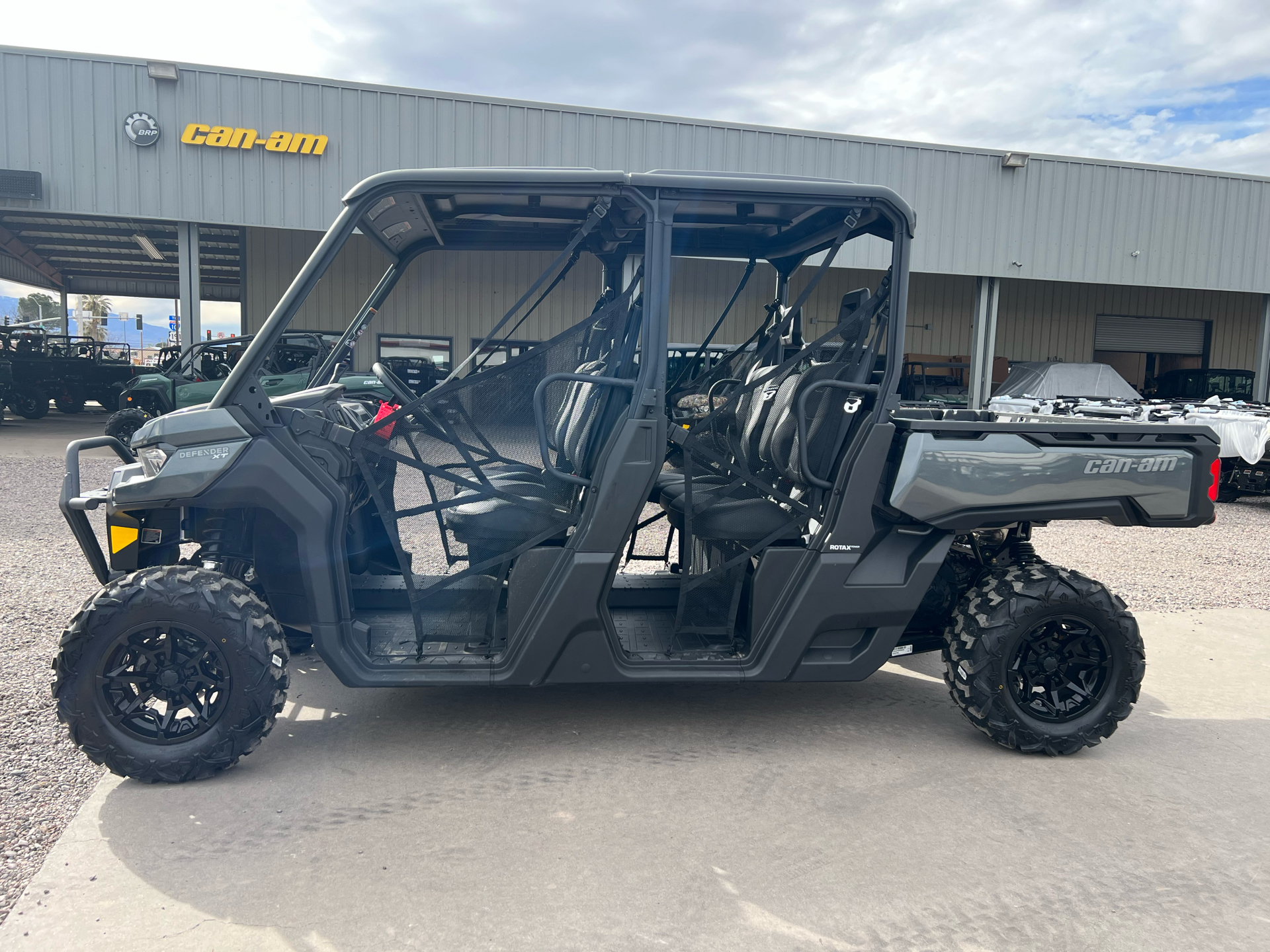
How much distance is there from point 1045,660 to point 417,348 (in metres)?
18.1

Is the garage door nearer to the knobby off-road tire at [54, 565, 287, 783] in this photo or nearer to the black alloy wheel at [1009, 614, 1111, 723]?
the black alloy wheel at [1009, 614, 1111, 723]

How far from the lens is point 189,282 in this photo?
15.3 metres

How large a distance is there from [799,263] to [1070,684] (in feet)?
7.62

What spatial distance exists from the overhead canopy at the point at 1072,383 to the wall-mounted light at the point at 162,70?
15.3 m

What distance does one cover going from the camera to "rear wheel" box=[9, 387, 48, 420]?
1872 centimetres

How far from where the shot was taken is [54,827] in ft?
8.87

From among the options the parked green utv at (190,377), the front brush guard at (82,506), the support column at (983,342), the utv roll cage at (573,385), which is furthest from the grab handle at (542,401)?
the support column at (983,342)

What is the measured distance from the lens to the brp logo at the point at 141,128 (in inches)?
574

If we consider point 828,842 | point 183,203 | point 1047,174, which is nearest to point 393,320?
point 183,203

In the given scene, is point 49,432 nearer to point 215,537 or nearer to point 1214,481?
point 215,537

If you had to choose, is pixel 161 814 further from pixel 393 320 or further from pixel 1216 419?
pixel 393 320

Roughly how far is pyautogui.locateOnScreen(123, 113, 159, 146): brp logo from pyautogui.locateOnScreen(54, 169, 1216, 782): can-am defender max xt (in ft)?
45.7

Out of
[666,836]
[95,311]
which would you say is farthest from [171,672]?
[95,311]

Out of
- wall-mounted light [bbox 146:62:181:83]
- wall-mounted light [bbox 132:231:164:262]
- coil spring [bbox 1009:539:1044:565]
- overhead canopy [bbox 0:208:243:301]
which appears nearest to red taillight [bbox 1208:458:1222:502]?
coil spring [bbox 1009:539:1044:565]
